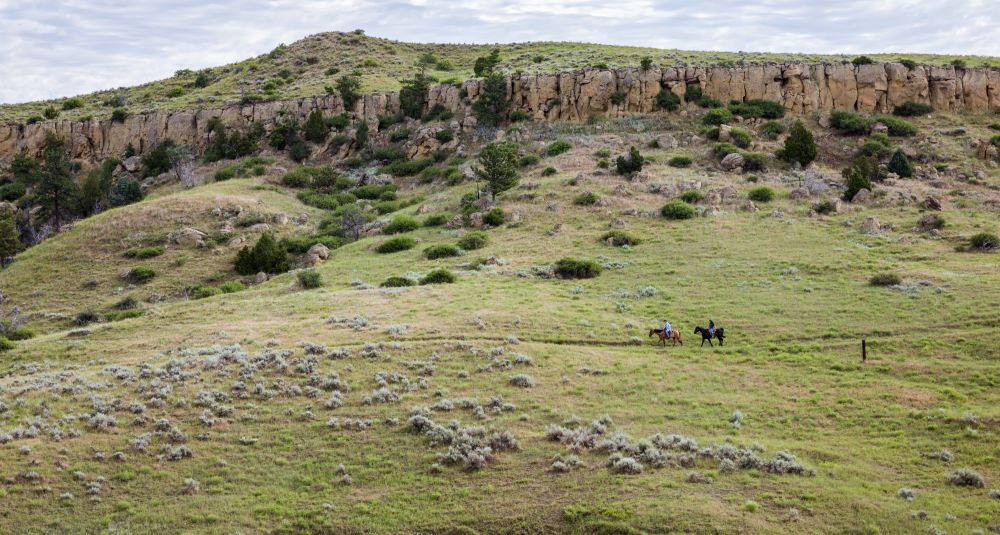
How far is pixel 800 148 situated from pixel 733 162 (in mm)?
5642

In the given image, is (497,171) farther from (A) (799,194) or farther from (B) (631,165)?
(A) (799,194)

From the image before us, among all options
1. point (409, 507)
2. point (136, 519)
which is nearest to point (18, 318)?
point (136, 519)

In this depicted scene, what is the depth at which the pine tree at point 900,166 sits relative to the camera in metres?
59.0

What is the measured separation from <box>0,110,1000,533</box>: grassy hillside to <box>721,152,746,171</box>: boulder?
44.2ft

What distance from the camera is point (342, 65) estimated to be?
104500 mm

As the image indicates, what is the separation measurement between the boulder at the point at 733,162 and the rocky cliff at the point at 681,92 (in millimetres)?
14025

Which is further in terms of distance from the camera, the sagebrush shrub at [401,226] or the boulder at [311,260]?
the sagebrush shrub at [401,226]

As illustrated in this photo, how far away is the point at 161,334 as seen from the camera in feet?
116

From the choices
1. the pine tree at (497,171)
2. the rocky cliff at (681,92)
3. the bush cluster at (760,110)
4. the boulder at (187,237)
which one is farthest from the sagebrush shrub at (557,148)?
the boulder at (187,237)

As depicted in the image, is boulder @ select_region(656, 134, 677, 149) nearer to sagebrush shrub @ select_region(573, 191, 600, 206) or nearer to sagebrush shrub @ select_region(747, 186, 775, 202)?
sagebrush shrub @ select_region(747, 186, 775, 202)

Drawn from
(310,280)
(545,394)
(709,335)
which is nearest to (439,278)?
(310,280)

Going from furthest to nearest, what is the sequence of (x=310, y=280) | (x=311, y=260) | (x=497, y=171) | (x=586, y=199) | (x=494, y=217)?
(x=497, y=171) < (x=586, y=199) < (x=494, y=217) < (x=311, y=260) < (x=310, y=280)

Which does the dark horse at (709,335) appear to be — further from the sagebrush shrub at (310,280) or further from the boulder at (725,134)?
the boulder at (725,134)

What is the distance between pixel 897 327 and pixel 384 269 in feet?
91.7
